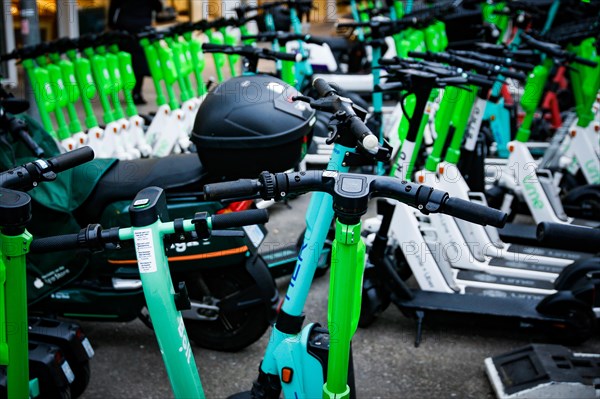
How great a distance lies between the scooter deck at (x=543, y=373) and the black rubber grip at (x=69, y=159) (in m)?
2.22

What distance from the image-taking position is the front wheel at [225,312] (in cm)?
355

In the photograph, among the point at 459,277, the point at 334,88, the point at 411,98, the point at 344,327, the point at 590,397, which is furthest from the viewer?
the point at 411,98

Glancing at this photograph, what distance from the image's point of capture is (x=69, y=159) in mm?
2371

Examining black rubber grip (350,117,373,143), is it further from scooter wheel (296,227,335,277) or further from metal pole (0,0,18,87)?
metal pole (0,0,18,87)

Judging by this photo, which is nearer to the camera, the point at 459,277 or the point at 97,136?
the point at 459,277

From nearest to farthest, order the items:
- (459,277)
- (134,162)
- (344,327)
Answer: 1. (344,327)
2. (134,162)
3. (459,277)

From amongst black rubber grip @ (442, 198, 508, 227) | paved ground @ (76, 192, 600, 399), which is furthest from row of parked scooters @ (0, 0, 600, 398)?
paved ground @ (76, 192, 600, 399)

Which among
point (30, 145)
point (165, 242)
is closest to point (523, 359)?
point (165, 242)

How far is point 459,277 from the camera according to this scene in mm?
4277

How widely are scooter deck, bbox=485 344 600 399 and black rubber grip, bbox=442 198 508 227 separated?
1.61 metres

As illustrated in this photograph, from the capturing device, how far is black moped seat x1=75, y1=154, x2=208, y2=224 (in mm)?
3430

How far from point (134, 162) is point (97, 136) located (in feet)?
7.91

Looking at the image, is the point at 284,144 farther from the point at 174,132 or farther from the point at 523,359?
the point at 174,132

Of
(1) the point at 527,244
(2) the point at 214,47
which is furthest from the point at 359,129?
(2) the point at 214,47
